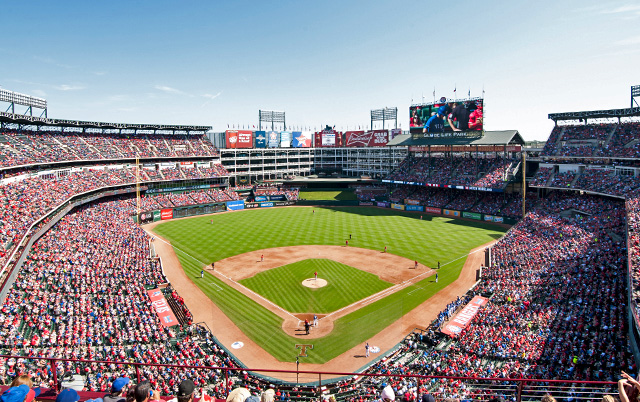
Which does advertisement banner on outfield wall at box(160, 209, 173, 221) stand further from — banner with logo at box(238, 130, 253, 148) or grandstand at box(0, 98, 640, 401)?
banner with logo at box(238, 130, 253, 148)

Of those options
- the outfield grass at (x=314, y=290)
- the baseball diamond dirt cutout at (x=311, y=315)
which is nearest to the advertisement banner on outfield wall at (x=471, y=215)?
the baseball diamond dirt cutout at (x=311, y=315)

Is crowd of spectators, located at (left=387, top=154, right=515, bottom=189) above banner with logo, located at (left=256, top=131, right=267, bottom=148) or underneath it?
underneath

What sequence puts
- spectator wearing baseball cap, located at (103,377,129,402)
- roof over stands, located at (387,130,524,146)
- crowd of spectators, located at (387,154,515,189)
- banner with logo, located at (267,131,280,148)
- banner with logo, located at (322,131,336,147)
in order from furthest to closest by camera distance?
banner with logo, located at (322,131,336,147) → banner with logo, located at (267,131,280,148) → roof over stands, located at (387,130,524,146) → crowd of spectators, located at (387,154,515,189) → spectator wearing baseball cap, located at (103,377,129,402)

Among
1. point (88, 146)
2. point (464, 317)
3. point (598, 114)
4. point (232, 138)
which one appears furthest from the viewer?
point (232, 138)

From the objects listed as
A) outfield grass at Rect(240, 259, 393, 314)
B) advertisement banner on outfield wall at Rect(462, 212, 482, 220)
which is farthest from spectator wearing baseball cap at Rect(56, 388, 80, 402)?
advertisement banner on outfield wall at Rect(462, 212, 482, 220)

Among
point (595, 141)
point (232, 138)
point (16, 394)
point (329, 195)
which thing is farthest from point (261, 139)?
point (16, 394)

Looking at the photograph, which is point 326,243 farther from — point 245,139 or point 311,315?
point 245,139

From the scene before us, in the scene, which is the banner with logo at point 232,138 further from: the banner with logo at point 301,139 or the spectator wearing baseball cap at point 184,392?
the spectator wearing baseball cap at point 184,392
